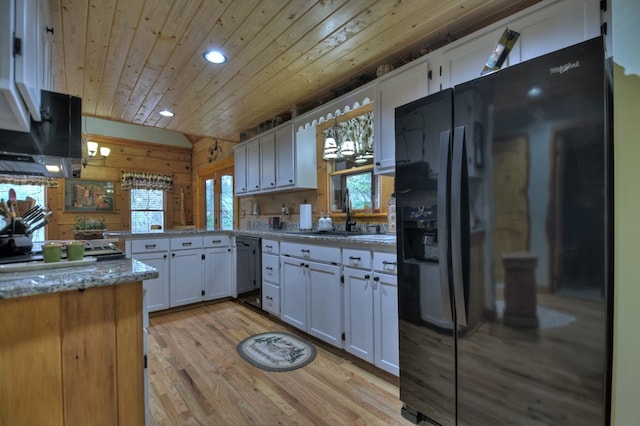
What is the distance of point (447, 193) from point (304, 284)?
1717mm

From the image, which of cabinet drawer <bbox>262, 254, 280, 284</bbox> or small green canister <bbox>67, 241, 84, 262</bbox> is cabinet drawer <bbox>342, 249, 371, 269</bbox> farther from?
small green canister <bbox>67, 241, 84, 262</bbox>

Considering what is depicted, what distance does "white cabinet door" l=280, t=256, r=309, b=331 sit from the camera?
2.79 meters

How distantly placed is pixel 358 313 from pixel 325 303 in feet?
1.24

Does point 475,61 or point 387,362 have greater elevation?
point 475,61

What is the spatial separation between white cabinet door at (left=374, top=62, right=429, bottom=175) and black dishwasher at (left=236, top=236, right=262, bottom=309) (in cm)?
180

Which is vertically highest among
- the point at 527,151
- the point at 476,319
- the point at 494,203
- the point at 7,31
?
the point at 7,31

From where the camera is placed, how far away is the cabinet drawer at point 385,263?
6.48ft

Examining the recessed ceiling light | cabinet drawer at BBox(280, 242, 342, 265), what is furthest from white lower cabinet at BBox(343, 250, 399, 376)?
the recessed ceiling light

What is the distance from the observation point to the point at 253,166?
13.4ft

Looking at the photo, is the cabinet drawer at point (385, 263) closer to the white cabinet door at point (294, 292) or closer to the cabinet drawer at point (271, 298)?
the white cabinet door at point (294, 292)

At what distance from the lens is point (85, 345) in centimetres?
105

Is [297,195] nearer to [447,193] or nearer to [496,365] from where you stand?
[447,193]

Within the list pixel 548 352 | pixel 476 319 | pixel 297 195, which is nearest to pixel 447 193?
pixel 476 319

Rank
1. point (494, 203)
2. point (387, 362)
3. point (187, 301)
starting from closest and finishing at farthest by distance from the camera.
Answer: point (494, 203) < point (387, 362) < point (187, 301)
